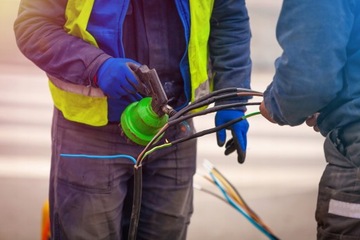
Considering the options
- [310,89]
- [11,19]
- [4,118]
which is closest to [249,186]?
[4,118]

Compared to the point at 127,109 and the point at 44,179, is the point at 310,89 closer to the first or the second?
the point at 127,109

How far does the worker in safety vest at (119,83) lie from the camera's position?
1286 mm

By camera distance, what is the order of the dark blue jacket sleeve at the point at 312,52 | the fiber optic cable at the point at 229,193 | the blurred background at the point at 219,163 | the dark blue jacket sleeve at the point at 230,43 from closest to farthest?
the dark blue jacket sleeve at the point at 312,52, the dark blue jacket sleeve at the point at 230,43, the fiber optic cable at the point at 229,193, the blurred background at the point at 219,163

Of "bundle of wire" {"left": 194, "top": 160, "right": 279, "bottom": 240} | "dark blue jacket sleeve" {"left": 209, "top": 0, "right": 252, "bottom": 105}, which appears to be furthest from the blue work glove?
"bundle of wire" {"left": 194, "top": 160, "right": 279, "bottom": 240}

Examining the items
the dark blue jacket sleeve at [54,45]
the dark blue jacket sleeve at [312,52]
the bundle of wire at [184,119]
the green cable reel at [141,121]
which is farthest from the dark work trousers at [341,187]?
the dark blue jacket sleeve at [54,45]

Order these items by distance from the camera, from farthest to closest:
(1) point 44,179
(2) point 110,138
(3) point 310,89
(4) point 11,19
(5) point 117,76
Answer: (4) point 11,19 → (1) point 44,179 → (2) point 110,138 → (5) point 117,76 → (3) point 310,89

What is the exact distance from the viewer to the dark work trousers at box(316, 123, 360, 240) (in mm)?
1062

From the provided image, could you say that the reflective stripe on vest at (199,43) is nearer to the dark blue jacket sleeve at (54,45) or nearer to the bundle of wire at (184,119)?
Result: the bundle of wire at (184,119)

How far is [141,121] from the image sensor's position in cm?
128

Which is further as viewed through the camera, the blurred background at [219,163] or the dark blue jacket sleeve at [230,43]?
the blurred background at [219,163]

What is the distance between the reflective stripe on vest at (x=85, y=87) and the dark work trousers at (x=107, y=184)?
0.05 metres

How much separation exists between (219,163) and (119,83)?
4.07 feet

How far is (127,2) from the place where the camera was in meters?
1.29

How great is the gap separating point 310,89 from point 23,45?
2.26 feet
